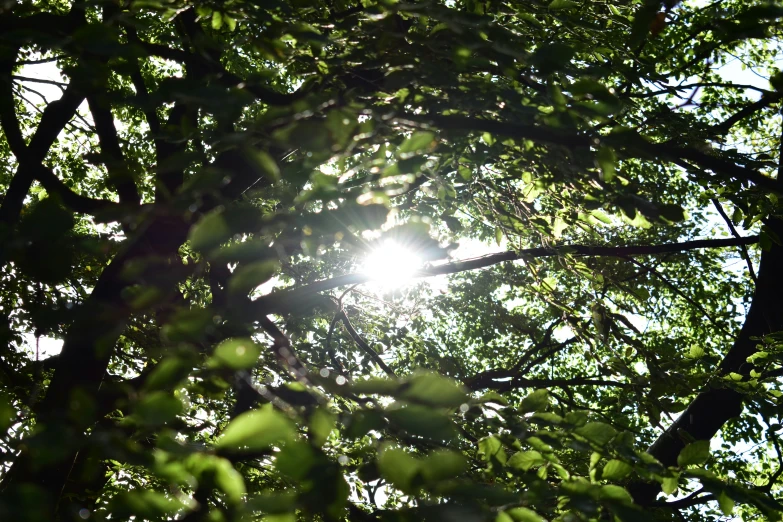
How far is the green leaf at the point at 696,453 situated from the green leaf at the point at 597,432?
20cm

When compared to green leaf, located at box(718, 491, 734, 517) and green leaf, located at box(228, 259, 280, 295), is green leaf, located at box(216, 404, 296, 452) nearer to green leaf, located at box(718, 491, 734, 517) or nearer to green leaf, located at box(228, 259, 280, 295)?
green leaf, located at box(228, 259, 280, 295)

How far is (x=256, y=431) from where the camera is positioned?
2.86ft

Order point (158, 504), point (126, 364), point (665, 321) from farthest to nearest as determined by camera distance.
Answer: point (665, 321) → point (126, 364) → point (158, 504)

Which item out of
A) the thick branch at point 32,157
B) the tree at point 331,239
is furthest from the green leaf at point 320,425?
the thick branch at point 32,157

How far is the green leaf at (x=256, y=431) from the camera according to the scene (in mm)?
870

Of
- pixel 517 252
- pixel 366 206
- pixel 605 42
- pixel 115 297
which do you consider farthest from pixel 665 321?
pixel 366 206

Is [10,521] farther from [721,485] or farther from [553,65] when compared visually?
[721,485]

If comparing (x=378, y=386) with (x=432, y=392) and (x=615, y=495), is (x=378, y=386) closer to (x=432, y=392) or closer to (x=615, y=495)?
(x=432, y=392)

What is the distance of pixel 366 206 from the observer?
1237 millimetres

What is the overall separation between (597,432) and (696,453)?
27 cm

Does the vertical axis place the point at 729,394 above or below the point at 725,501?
above

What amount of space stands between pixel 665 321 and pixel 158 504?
1241cm

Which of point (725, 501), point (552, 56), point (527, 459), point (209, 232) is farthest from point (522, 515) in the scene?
point (552, 56)

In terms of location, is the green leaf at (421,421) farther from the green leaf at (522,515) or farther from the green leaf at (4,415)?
the green leaf at (4,415)
